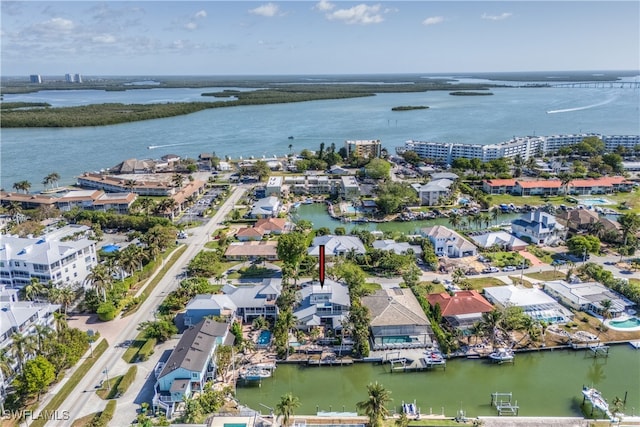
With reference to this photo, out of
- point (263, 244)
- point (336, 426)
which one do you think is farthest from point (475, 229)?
point (336, 426)

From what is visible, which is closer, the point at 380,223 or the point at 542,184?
the point at 380,223

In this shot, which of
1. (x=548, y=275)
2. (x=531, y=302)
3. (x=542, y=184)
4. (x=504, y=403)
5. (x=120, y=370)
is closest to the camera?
(x=504, y=403)

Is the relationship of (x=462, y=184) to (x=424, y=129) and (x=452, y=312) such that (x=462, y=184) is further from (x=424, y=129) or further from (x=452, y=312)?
(x=424, y=129)

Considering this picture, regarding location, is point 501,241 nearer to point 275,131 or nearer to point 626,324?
point 626,324

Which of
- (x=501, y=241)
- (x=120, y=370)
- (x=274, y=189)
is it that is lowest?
(x=120, y=370)

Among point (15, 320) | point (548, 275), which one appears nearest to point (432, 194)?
point (548, 275)

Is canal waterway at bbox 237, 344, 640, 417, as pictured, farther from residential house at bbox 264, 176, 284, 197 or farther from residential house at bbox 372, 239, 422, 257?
residential house at bbox 264, 176, 284, 197

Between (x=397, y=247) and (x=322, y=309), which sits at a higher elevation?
(x=397, y=247)
